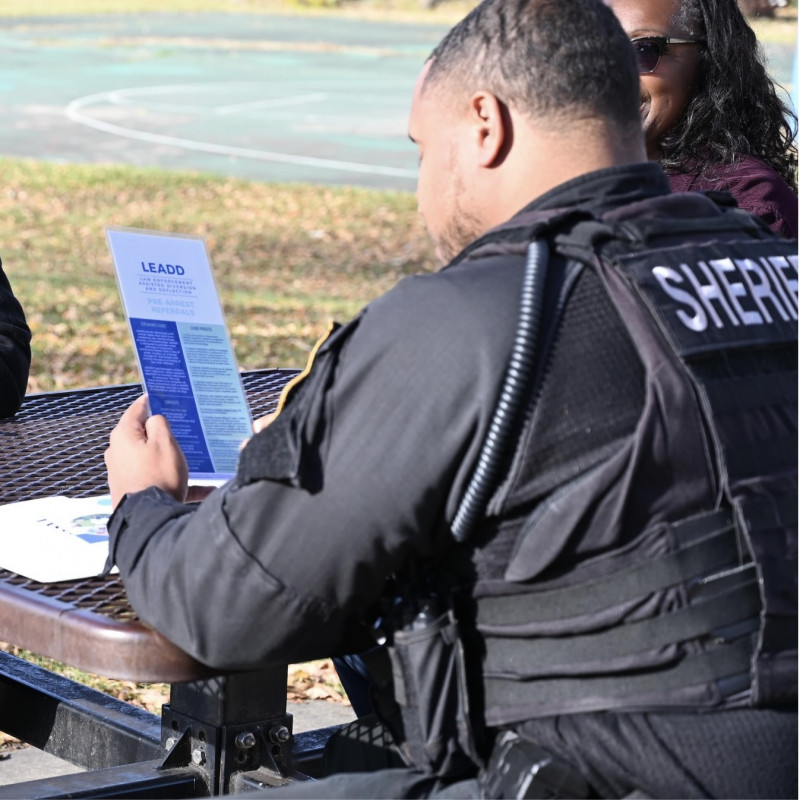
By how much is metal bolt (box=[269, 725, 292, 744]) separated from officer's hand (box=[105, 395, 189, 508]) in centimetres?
76

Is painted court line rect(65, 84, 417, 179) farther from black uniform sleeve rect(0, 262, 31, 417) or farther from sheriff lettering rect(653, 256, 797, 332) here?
sheriff lettering rect(653, 256, 797, 332)

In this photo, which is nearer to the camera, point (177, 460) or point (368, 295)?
point (177, 460)

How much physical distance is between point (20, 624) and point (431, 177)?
0.78 metres

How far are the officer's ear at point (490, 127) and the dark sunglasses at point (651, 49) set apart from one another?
5.25ft

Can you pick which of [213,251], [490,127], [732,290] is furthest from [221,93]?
[732,290]

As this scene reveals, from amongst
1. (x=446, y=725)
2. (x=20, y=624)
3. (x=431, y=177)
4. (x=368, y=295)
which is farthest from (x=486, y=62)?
(x=368, y=295)

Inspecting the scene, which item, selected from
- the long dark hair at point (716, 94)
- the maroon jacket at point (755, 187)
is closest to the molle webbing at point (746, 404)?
the maroon jacket at point (755, 187)

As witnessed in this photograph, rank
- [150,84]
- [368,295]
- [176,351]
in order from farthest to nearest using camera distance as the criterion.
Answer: [150,84] < [368,295] < [176,351]

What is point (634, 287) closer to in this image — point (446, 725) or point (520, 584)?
point (520, 584)

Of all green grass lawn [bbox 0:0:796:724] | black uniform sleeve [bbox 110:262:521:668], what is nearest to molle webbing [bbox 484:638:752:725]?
black uniform sleeve [bbox 110:262:521:668]

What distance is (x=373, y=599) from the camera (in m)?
1.71

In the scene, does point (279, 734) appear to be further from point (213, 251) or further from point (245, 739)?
point (213, 251)

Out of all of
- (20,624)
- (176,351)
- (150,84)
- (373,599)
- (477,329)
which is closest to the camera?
(477,329)

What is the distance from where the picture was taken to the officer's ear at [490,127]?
176 cm
